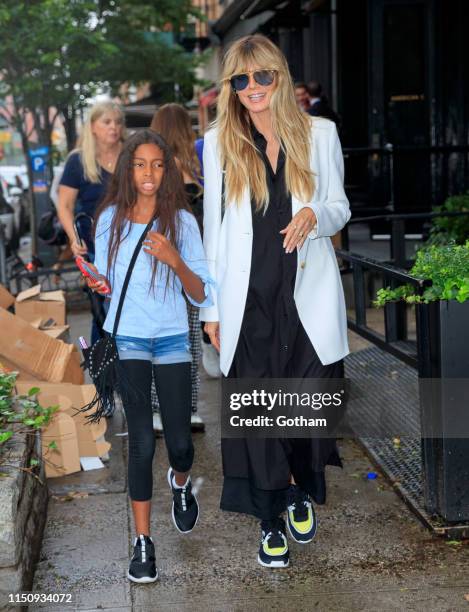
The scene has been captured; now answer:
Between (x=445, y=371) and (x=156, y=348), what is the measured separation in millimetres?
1163

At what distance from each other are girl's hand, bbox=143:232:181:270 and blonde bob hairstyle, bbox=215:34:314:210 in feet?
1.07

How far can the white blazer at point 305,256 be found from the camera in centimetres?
400

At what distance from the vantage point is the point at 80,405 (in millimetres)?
5348

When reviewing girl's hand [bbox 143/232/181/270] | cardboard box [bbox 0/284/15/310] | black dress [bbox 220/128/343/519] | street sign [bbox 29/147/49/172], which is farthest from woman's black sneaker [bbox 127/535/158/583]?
street sign [bbox 29/147/49/172]

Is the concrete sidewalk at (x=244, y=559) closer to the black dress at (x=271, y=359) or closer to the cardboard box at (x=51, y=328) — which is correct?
the black dress at (x=271, y=359)

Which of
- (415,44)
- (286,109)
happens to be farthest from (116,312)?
(415,44)

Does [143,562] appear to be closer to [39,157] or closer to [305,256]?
[305,256]

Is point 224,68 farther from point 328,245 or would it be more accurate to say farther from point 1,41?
point 1,41

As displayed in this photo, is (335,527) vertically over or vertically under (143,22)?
under

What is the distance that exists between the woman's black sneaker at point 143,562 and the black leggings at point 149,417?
6.8 inches

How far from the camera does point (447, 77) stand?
38.3ft

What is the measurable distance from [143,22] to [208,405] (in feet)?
31.6

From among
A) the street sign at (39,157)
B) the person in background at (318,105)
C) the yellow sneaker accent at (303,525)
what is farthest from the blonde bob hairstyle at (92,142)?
the street sign at (39,157)

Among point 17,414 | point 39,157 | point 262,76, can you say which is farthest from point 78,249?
point 39,157
